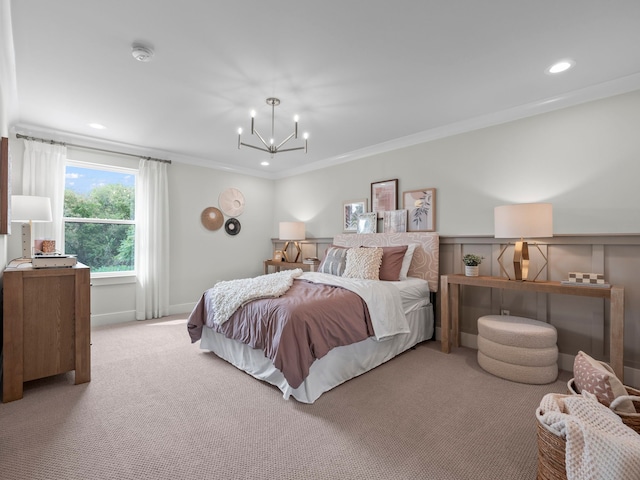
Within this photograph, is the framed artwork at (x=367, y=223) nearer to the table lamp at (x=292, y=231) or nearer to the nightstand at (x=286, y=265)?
the nightstand at (x=286, y=265)

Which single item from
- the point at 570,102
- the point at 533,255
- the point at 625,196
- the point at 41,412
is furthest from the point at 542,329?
the point at 41,412

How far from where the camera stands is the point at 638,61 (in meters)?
2.28

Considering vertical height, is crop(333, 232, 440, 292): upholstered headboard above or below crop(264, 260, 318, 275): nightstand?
above

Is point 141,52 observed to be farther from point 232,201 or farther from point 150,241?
point 232,201

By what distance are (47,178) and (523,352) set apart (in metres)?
5.40

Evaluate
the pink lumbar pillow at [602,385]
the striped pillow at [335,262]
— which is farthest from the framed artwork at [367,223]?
the pink lumbar pillow at [602,385]

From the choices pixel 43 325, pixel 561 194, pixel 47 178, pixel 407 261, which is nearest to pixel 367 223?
pixel 407 261

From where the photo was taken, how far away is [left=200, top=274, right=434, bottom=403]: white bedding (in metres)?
2.28

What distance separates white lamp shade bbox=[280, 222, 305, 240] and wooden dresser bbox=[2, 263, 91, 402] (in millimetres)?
2937

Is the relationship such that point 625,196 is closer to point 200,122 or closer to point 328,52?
point 328,52

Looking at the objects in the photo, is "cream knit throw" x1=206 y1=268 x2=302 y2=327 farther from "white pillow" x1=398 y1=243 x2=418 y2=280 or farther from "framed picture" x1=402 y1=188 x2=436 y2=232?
"framed picture" x1=402 y1=188 x2=436 y2=232

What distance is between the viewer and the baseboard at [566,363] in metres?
2.45

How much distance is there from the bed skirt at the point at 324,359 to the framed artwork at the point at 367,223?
1.36 metres

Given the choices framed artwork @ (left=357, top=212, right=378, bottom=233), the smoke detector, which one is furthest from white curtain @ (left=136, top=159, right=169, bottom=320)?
framed artwork @ (left=357, top=212, right=378, bottom=233)
